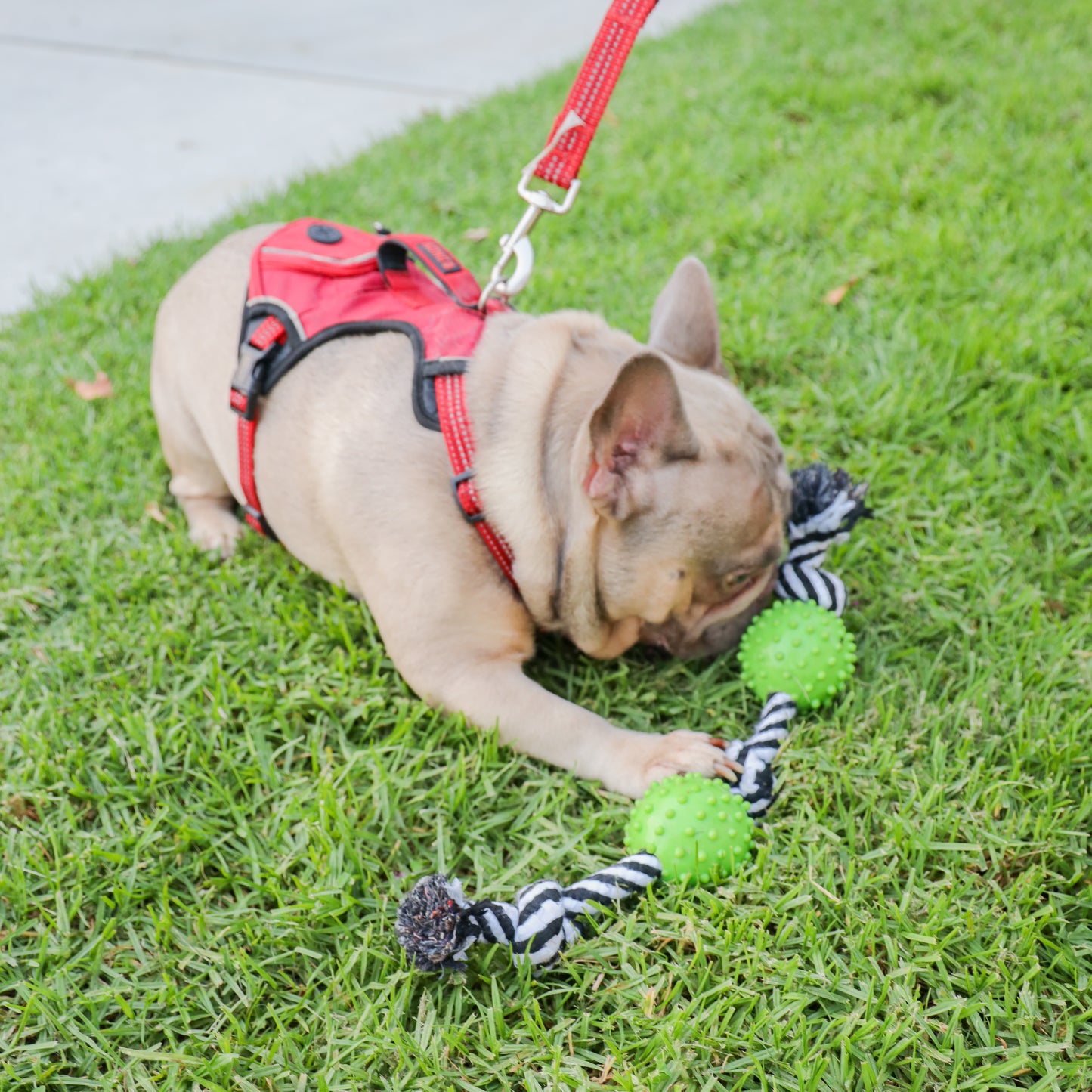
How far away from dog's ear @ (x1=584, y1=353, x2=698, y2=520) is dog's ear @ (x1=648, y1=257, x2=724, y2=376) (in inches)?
20.3

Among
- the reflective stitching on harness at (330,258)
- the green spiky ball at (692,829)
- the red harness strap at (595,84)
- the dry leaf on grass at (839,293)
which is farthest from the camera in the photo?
the dry leaf on grass at (839,293)

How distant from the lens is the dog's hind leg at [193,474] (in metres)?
3.20

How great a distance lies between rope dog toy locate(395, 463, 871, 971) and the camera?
191 cm

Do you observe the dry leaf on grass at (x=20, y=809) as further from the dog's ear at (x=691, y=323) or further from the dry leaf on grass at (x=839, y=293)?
the dry leaf on grass at (x=839, y=293)

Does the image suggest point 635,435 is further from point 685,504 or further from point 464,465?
point 464,465

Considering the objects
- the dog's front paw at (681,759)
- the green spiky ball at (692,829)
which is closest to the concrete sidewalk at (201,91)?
the dog's front paw at (681,759)

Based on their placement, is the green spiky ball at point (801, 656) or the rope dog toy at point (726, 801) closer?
the rope dog toy at point (726, 801)

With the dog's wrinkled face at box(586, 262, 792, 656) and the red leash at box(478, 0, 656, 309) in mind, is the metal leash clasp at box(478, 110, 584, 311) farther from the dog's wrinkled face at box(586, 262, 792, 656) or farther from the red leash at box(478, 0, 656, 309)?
the dog's wrinkled face at box(586, 262, 792, 656)

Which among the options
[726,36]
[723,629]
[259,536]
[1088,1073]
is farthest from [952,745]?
[726,36]

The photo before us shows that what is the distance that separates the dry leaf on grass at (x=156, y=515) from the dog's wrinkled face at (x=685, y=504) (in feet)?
5.49

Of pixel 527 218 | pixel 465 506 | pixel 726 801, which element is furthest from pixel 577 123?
pixel 726 801

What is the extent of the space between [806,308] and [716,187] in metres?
1.25

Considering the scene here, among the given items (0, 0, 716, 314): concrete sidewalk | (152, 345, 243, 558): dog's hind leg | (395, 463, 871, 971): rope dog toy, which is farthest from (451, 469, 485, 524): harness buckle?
(0, 0, 716, 314): concrete sidewalk

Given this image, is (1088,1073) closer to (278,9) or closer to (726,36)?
(726,36)
